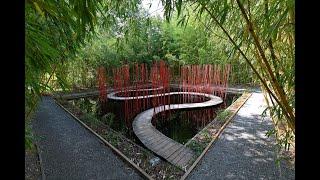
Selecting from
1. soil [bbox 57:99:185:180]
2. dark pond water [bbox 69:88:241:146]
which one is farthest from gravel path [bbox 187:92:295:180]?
→ dark pond water [bbox 69:88:241:146]

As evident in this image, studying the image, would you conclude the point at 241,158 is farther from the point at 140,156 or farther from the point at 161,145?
the point at 140,156

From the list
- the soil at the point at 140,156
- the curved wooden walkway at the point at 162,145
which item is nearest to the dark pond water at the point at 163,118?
the curved wooden walkway at the point at 162,145

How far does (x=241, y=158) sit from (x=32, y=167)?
2802mm

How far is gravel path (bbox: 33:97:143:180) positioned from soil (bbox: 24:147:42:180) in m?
0.09

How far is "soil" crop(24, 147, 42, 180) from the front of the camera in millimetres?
2516

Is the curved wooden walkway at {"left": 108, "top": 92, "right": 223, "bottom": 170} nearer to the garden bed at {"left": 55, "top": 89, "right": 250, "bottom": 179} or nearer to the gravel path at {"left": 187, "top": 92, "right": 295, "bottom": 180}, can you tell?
→ the garden bed at {"left": 55, "top": 89, "right": 250, "bottom": 179}

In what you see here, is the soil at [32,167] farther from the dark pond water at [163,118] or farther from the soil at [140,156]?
the dark pond water at [163,118]

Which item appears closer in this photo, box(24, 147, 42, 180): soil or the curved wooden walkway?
box(24, 147, 42, 180): soil

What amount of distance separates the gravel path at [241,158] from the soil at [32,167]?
184cm

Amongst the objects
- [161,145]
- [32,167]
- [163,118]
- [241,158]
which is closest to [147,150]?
[161,145]

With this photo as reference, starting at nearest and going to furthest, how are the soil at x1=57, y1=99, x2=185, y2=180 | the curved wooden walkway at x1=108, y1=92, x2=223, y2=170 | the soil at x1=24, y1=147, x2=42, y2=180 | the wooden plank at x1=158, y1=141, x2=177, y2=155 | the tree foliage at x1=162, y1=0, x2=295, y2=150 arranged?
the tree foliage at x1=162, y1=0, x2=295, y2=150 < the soil at x1=24, y1=147, x2=42, y2=180 < the soil at x1=57, y1=99, x2=185, y2=180 < the curved wooden walkway at x1=108, y1=92, x2=223, y2=170 < the wooden plank at x1=158, y1=141, x2=177, y2=155

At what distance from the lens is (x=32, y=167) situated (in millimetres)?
2713

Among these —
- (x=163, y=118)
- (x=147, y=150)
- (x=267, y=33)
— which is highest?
(x=267, y=33)

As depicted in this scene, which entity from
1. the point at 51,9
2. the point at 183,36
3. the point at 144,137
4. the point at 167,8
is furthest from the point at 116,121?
the point at 183,36
